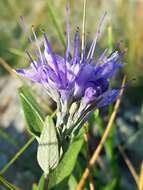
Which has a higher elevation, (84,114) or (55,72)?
(55,72)

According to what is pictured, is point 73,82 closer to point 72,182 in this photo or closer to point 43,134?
point 43,134

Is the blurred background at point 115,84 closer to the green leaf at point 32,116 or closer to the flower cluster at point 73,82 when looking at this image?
the green leaf at point 32,116

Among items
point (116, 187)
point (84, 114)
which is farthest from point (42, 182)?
point (116, 187)

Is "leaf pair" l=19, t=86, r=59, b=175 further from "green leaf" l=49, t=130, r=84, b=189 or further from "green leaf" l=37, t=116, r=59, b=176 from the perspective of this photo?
"green leaf" l=49, t=130, r=84, b=189

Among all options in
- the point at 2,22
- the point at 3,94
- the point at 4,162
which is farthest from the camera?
the point at 2,22

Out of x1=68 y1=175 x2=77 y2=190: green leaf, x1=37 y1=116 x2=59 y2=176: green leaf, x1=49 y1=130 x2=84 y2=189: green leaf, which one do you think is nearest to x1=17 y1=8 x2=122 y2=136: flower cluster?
x1=37 y1=116 x2=59 y2=176: green leaf

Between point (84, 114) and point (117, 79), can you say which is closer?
point (84, 114)

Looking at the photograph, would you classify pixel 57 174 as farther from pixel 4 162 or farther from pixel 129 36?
pixel 129 36
